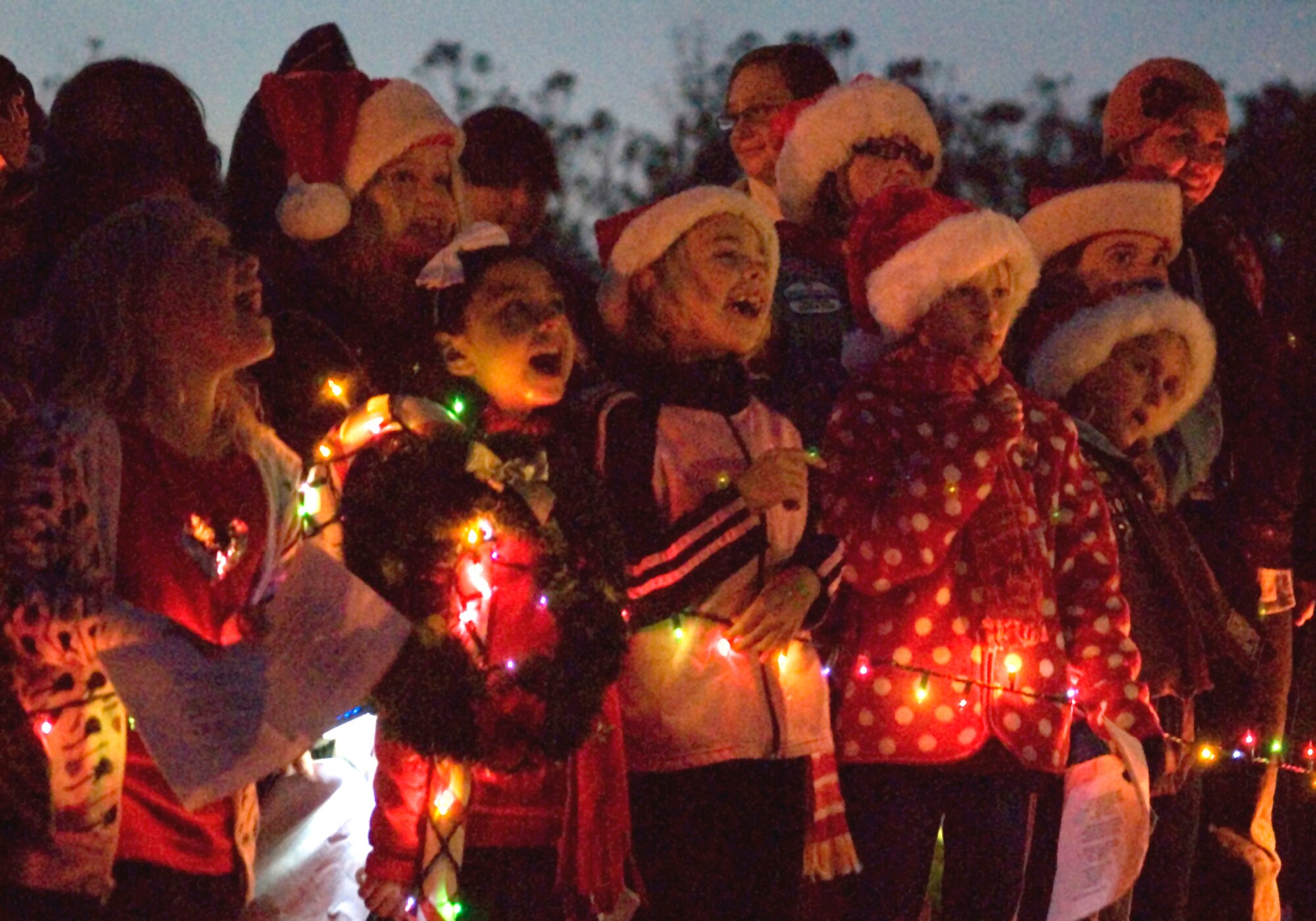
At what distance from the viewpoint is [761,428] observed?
4.49 meters

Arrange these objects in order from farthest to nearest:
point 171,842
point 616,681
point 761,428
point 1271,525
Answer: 1. point 1271,525
2. point 761,428
3. point 616,681
4. point 171,842

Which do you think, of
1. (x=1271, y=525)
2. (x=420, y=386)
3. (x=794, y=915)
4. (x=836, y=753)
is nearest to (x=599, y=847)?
(x=794, y=915)

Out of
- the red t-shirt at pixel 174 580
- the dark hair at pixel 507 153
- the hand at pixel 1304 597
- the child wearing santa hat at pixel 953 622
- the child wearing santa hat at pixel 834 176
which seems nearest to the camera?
the red t-shirt at pixel 174 580

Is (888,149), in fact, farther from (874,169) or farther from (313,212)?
(313,212)

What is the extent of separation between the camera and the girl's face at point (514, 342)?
4102mm

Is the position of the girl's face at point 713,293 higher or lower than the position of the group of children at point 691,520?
higher

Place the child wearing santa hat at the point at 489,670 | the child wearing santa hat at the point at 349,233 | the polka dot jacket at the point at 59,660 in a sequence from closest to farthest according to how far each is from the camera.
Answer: the polka dot jacket at the point at 59,660, the child wearing santa hat at the point at 489,670, the child wearing santa hat at the point at 349,233

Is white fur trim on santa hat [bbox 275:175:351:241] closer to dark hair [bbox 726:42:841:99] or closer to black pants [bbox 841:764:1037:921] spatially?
black pants [bbox 841:764:1037:921]

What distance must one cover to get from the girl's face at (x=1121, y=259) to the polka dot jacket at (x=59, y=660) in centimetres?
379

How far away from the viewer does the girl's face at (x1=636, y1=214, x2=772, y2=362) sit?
4.53m

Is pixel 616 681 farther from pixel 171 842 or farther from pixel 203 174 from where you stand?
pixel 203 174

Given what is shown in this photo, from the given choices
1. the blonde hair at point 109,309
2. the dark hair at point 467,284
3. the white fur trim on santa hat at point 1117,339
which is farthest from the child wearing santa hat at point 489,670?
the white fur trim on santa hat at point 1117,339

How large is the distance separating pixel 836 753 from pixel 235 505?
186 cm

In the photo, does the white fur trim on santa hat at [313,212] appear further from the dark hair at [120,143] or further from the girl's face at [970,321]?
the girl's face at [970,321]
